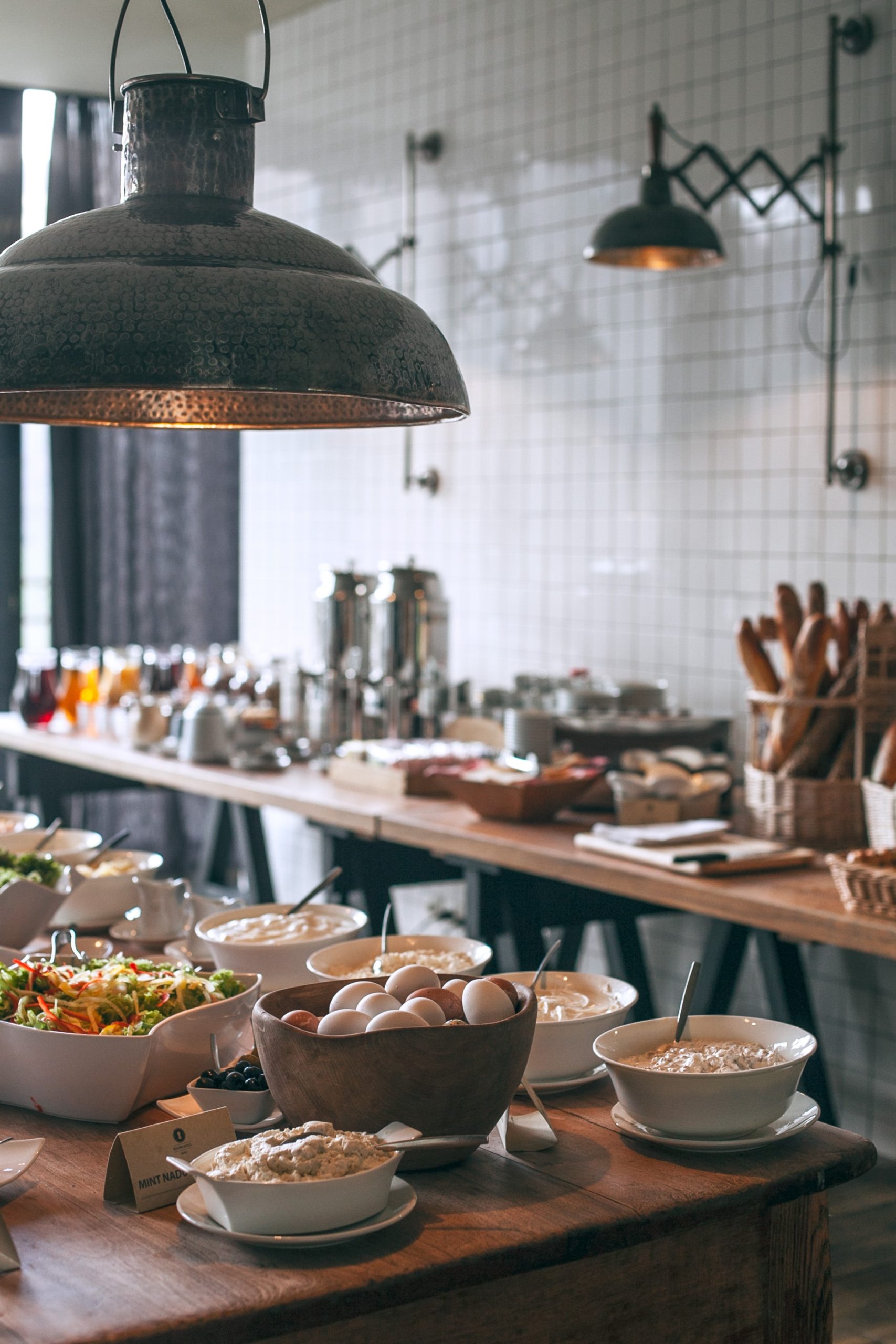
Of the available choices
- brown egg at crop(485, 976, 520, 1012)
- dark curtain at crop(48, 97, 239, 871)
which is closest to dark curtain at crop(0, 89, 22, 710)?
dark curtain at crop(48, 97, 239, 871)

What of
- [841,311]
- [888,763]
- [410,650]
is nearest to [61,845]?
[888,763]

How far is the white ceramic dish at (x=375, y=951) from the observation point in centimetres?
181

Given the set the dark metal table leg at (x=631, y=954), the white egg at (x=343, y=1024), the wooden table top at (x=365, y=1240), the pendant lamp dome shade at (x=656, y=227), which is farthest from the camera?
the dark metal table leg at (x=631, y=954)

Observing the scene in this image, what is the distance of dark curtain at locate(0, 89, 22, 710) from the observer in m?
5.98

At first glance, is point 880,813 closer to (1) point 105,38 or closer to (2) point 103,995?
(2) point 103,995

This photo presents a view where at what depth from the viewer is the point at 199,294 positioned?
1.33 metres

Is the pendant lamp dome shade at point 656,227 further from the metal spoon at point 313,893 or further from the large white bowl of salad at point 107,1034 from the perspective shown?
the large white bowl of salad at point 107,1034

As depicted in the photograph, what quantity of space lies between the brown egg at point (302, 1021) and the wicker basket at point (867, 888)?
1244 mm

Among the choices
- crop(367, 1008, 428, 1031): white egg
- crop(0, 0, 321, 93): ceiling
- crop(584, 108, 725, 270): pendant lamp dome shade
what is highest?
crop(0, 0, 321, 93): ceiling

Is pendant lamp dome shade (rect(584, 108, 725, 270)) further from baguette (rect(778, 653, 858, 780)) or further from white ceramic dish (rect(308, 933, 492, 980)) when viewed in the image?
white ceramic dish (rect(308, 933, 492, 980))

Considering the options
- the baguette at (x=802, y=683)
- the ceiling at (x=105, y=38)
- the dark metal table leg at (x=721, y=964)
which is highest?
the ceiling at (x=105, y=38)

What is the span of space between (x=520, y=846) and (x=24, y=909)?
1191 millimetres

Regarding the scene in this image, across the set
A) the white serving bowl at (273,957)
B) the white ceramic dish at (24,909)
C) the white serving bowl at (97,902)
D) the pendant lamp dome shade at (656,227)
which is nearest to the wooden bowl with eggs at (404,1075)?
the white serving bowl at (273,957)

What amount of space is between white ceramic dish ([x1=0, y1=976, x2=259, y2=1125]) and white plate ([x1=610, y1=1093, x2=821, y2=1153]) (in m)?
0.45
